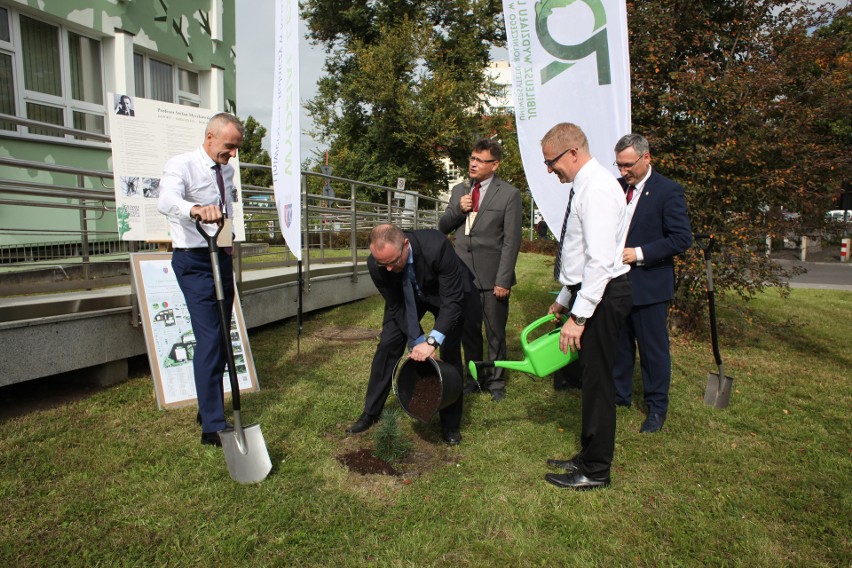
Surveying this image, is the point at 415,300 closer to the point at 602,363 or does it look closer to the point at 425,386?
the point at 425,386

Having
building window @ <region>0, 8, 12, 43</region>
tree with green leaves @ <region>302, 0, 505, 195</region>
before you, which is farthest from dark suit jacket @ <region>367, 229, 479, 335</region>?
tree with green leaves @ <region>302, 0, 505, 195</region>

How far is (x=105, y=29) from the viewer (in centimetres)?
922

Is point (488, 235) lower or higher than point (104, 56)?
lower

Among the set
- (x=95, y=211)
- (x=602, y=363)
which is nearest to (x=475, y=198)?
(x=602, y=363)

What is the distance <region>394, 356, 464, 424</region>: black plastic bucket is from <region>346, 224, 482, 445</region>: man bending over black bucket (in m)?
0.12

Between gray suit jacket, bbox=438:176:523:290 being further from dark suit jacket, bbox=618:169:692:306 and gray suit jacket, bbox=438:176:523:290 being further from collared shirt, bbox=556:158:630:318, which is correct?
collared shirt, bbox=556:158:630:318

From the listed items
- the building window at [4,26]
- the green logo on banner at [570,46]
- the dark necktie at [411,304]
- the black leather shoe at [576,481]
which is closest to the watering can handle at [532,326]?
the dark necktie at [411,304]

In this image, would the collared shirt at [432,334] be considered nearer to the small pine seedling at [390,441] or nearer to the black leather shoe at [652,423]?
the small pine seedling at [390,441]

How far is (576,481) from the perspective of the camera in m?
3.26

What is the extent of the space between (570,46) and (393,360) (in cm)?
310

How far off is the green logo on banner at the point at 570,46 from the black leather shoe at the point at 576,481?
10.8 feet

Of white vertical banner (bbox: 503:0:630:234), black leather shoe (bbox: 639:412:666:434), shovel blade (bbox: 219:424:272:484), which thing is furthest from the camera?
white vertical banner (bbox: 503:0:630:234)

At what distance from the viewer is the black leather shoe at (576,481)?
3.24 metres

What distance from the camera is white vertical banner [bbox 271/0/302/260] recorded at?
16.1 feet
